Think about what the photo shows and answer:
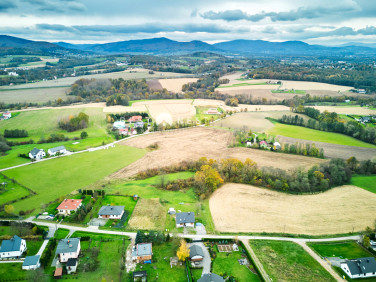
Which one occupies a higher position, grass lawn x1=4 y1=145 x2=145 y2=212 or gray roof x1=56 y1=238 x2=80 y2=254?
gray roof x1=56 y1=238 x2=80 y2=254

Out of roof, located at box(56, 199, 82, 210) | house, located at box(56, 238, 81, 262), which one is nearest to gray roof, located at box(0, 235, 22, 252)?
house, located at box(56, 238, 81, 262)

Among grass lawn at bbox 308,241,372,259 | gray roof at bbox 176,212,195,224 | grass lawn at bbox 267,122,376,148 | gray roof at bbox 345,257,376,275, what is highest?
grass lawn at bbox 267,122,376,148

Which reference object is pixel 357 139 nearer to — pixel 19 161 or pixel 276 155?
pixel 276 155

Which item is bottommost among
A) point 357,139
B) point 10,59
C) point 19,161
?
point 19,161

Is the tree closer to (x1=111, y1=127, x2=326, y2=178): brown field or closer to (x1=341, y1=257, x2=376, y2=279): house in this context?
(x1=341, y1=257, x2=376, y2=279): house

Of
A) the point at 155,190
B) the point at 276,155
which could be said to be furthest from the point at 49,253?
the point at 276,155

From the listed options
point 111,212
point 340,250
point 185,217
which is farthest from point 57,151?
point 340,250

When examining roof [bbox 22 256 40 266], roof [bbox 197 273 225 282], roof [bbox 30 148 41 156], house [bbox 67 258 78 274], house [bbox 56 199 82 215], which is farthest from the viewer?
roof [bbox 30 148 41 156]

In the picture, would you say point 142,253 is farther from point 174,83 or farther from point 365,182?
point 174,83
